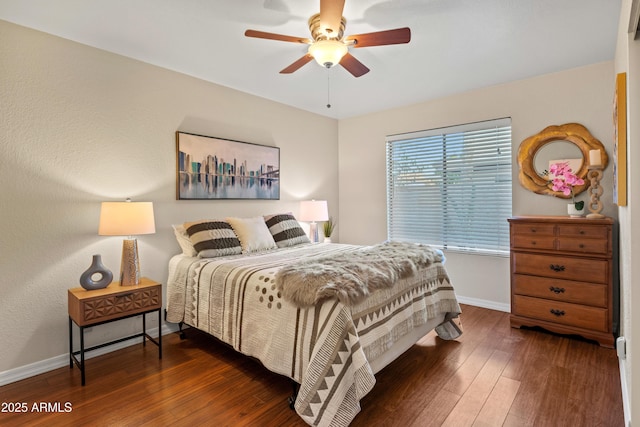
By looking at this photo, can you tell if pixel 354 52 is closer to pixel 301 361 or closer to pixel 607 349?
pixel 301 361

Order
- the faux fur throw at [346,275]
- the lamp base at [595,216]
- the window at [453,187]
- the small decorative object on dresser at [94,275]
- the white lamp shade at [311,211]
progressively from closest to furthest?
the faux fur throw at [346,275]
the small decorative object on dresser at [94,275]
the lamp base at [595,216]
the window at [453,187]
the white lamp shade at [311,211]

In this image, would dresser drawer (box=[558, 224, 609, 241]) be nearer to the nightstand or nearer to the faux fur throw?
the faux fur throw

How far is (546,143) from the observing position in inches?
129

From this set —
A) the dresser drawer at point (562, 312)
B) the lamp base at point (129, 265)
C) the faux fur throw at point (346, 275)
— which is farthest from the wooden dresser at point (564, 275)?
the lamp base at point (129, 265)

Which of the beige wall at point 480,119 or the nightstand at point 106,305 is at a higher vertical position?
the beige wall at point 480,119

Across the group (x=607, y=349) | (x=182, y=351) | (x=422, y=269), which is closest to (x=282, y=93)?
(x=422, y=269)

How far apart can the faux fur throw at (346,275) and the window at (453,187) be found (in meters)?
1.57

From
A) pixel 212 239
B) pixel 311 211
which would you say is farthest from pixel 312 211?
pixel 212 239

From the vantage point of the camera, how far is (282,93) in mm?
3779

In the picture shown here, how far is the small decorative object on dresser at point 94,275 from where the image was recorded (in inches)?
93.0

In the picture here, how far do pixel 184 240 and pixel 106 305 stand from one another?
0.83 m

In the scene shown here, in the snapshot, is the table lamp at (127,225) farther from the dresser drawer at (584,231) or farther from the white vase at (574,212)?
the white vase at (574,212)

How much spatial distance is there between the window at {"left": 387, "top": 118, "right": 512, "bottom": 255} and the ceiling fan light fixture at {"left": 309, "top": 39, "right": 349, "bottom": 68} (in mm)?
2302

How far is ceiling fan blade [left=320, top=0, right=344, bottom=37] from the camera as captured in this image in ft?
5.78
